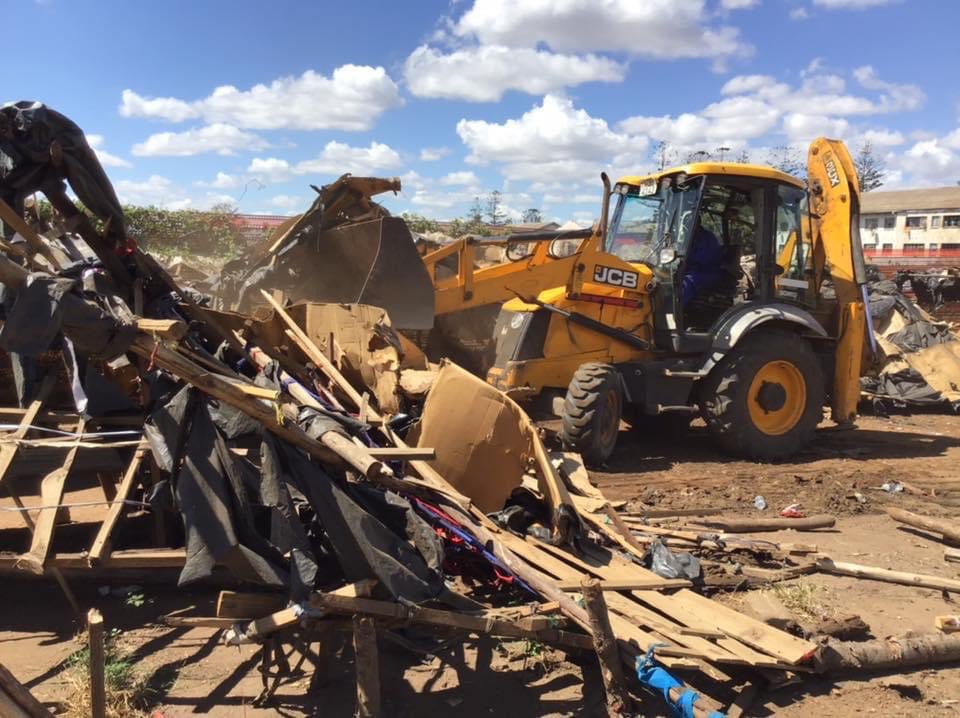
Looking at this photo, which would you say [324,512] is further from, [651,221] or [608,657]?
[651,221]

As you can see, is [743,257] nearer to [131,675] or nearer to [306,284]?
[306,284]

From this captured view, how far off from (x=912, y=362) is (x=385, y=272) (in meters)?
8.83

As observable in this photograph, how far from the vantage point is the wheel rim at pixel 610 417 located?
6969mm

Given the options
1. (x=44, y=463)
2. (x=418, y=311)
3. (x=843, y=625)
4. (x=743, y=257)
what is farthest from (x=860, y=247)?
(x=44, y=463)

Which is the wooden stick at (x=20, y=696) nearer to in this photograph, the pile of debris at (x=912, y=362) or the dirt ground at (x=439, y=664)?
the dirt ground at (x=439, y=664)

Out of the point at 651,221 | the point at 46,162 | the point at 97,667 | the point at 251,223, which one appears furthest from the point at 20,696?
the point at 251,223

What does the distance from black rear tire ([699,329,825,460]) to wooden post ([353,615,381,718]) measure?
5.22m

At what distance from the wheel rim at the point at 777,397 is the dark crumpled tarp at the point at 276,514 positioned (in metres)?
Result: 5.13

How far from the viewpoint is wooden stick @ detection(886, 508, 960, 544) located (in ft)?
18.4

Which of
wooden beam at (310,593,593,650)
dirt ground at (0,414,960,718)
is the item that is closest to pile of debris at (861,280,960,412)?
dirt ground at (0,414,960,718)

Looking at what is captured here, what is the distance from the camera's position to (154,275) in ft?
15.7

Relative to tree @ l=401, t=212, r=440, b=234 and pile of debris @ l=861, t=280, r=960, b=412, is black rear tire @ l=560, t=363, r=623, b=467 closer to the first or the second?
pile of debris @ l=861, t=280, r=960, b=412

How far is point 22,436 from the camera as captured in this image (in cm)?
410

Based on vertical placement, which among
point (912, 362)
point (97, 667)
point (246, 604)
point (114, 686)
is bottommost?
point (114, 686)
